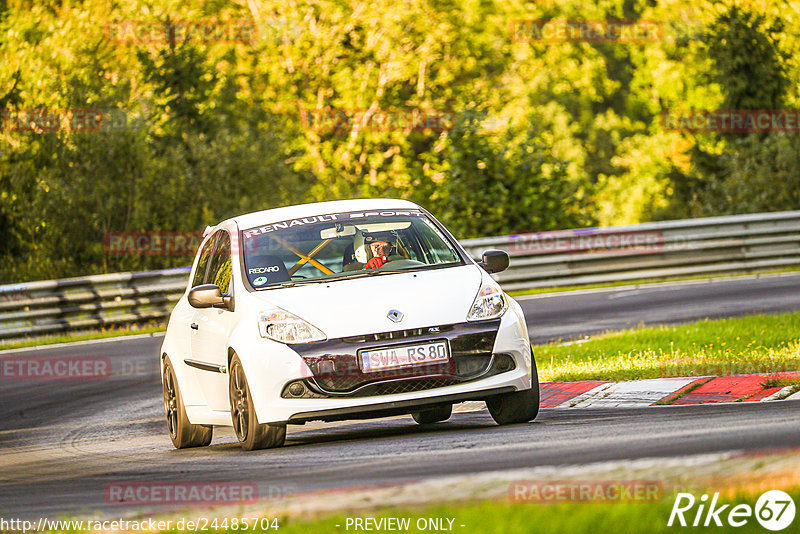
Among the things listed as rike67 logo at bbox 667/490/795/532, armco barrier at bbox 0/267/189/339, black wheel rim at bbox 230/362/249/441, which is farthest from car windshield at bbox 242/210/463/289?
armco barrier at bbox 0/267/189/339

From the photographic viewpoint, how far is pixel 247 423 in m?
8.59

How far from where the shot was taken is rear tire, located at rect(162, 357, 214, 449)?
9898 mm

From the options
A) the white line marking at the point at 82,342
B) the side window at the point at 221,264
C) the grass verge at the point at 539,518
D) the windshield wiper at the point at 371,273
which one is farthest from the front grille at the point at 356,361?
the white line marking at the point at 82,342

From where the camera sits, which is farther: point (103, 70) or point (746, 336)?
point (103, 70)

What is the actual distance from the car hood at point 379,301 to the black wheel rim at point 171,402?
1808 millimetres

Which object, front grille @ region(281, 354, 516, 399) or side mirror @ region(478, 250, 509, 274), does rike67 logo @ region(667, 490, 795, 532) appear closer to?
front grille @ region(281, 354, 516, 399)

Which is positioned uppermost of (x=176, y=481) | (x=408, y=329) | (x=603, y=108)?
(x=408, y=329)

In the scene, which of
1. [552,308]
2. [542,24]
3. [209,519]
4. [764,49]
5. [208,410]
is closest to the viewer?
[209,519]

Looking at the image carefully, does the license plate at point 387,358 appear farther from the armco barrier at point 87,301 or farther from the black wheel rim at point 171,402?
the armco barrier at point 87,301

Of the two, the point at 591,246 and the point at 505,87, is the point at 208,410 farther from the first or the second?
the point at 505,87

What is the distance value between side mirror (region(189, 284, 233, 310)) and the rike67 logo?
469 cm

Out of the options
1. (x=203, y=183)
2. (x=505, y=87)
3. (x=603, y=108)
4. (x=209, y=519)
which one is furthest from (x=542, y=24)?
(x=209, y=519)

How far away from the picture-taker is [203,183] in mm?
27625

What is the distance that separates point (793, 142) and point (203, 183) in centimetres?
1267
